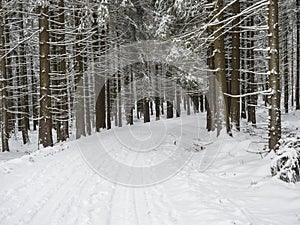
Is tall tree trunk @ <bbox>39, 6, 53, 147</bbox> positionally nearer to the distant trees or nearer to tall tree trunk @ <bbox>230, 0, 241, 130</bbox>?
the distant trees

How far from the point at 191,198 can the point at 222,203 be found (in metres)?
0.74

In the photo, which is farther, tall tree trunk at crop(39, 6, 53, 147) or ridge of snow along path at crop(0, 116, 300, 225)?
tall tree trunk at crop(39, 6, 53, 147)

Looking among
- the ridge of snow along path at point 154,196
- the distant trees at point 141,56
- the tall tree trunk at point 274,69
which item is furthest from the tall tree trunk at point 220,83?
the tall tree trunk at point 274,69

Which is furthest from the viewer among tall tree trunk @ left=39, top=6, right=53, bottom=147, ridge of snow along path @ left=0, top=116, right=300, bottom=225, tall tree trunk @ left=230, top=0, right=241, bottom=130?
tall tree trunk @ left=230, top=0, right=241, bottom=130

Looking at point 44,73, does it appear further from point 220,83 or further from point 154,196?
point 154,196

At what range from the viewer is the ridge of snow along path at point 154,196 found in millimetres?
5836

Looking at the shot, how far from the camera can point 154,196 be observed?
729 cm

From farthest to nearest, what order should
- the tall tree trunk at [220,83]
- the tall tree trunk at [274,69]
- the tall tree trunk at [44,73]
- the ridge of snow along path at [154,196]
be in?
the tall tree trunk at [44,73]
the tall tree trunk at [220,83]
the tall tree trunk at [274,69]
the ridge of snow along path at [154,196]

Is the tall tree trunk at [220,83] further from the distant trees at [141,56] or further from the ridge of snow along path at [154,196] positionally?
the ridge of snow along path at [154,196]

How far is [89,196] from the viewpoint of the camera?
7.27 meters

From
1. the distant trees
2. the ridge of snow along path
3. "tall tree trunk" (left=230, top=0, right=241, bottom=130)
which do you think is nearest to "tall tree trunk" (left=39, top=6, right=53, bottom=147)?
the distant trees

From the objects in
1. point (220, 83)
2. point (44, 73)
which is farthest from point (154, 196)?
point (44, 73)

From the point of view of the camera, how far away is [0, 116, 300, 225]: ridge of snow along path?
5.84m

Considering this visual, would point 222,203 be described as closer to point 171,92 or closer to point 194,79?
point 194,79
